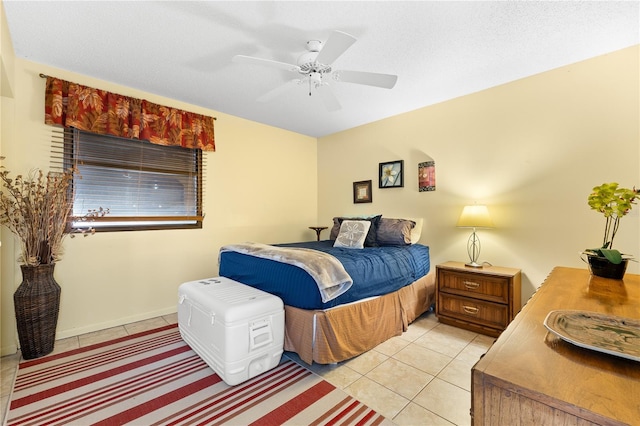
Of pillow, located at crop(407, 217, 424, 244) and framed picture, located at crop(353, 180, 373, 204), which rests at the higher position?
framed picture, located at crop(353, 180, 373, 204)

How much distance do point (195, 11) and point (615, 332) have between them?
259 centimetres

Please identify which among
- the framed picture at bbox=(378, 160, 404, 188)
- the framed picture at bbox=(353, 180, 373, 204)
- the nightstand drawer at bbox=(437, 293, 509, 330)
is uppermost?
the framed picture at bbox=(378, 160, 404, 188)

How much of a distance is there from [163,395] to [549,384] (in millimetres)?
2066

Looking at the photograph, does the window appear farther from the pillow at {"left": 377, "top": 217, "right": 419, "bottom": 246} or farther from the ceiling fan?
the pillow at {"left": 377, "top": 217, "right": 419, "bottom": 246}

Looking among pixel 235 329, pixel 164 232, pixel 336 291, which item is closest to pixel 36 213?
pixel 164 232

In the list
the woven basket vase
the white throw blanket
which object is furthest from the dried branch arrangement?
the white throw blanket

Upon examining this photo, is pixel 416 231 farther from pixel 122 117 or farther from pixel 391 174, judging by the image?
pixel 122 117

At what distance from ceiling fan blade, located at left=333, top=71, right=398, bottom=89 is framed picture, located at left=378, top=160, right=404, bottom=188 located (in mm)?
1724

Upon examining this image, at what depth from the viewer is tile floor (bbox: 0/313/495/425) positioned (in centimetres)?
164

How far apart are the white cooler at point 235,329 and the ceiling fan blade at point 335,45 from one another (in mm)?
1746

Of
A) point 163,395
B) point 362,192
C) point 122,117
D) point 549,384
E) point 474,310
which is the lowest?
point 163,395

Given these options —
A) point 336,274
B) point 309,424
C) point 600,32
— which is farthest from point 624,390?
point 600,32

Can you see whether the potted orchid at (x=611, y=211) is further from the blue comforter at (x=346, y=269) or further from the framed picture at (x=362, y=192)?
the framed picture at (x=362, y=192)

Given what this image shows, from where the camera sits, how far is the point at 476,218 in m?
2.79
